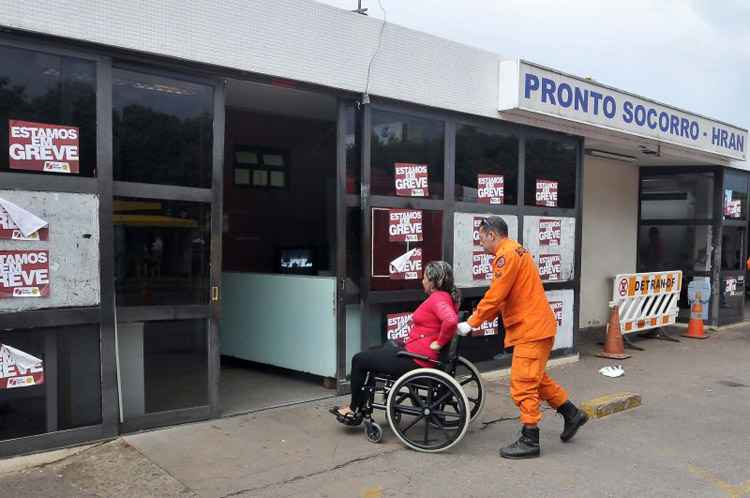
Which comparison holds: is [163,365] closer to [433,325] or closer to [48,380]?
[48,380]

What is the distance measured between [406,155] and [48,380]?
4.00m

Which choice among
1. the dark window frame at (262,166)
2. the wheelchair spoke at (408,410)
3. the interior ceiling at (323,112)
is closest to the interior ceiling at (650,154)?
the interior ceiling at (323,112)

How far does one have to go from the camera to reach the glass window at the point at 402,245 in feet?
21.4

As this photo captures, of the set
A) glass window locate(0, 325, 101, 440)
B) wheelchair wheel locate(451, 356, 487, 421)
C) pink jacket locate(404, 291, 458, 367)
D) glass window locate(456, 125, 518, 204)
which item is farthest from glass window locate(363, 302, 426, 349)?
glass window locate(0, 325, 101, 440)

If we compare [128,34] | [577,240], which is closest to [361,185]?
[128,34]

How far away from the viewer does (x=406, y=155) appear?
6773mm

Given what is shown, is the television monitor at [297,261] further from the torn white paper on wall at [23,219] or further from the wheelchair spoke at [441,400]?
the torn white paper on wall at [23,219]

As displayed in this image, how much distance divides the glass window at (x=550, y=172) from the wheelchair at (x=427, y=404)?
3684 mm

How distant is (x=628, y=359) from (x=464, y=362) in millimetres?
4794

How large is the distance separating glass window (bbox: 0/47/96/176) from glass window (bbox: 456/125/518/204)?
159 inches

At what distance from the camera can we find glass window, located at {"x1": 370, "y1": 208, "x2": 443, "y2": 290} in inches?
257

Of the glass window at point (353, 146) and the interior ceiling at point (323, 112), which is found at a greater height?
the interior ceiling at point (323, 112)

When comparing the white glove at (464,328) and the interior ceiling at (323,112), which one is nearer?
Answer: the white glove at (464,328)

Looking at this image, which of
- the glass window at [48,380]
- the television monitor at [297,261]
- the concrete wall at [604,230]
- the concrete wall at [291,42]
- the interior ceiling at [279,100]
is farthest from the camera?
the concrete wall at [604,230]
